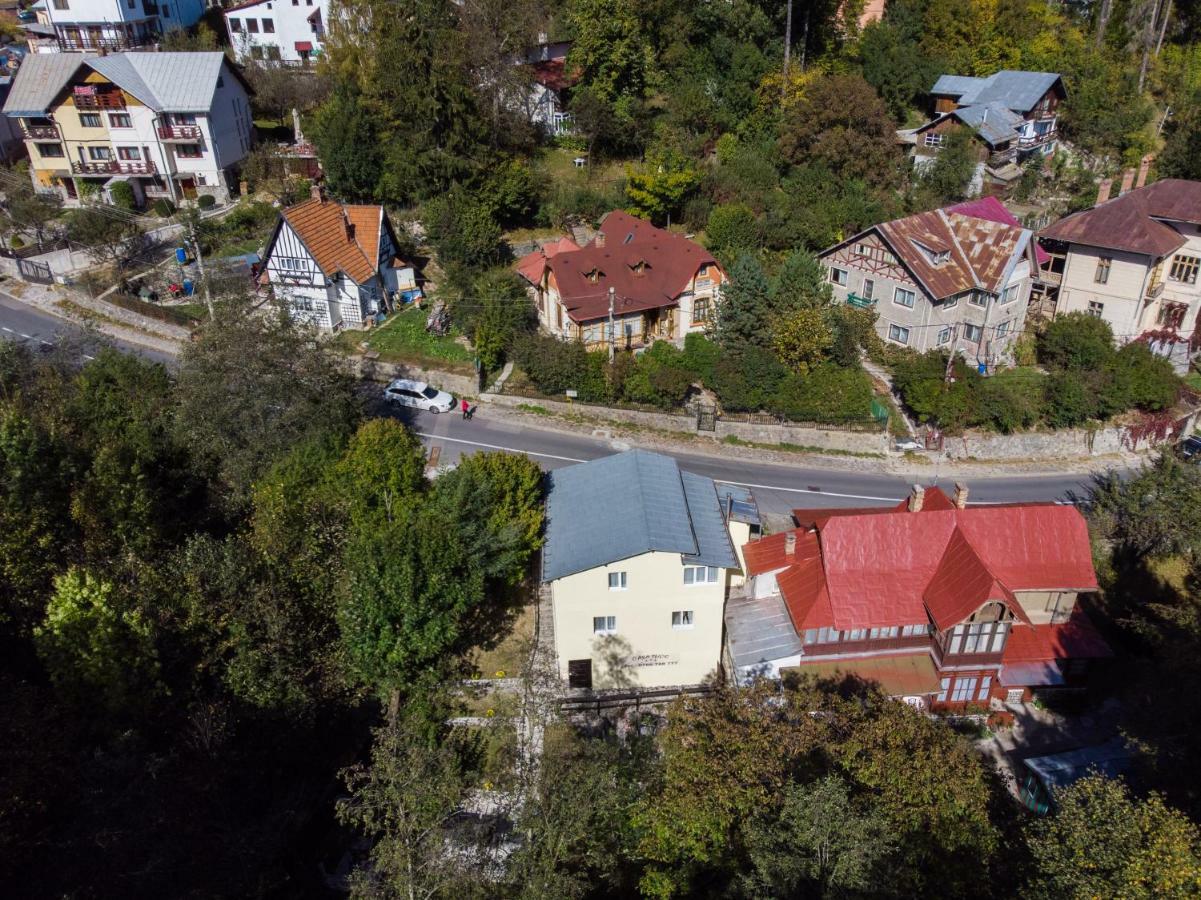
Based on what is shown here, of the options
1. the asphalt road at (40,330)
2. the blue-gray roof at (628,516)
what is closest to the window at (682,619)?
the blue-gray roof at (628,516)

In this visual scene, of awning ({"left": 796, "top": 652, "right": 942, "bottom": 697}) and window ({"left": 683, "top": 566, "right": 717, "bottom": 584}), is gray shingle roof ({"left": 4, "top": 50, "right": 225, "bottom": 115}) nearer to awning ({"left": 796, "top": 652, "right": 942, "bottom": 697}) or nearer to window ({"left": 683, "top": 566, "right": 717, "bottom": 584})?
window ({"left": 683, "top": 566, "right": 717, "bottom": 584})

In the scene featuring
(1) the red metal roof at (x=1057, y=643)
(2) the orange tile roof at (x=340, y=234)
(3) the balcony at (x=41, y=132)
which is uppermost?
(3) the balcony at (x=41, y=132)

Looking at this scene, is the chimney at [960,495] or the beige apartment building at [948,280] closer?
the chimney at [960,495]

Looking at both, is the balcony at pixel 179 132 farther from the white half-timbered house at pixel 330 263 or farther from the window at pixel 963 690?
the window at pixel 963 690

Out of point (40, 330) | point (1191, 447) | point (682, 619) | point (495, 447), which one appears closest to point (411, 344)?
point (495, 447)

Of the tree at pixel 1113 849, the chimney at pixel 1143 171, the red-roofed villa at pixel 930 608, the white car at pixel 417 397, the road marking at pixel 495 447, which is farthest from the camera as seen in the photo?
the chimney at pixel 1143 171

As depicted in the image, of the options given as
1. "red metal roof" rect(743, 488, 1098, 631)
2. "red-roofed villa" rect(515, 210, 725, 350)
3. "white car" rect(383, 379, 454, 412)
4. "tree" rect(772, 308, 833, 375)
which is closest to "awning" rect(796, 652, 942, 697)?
"red metal roof" rect(743, 488, 1098, 631)
